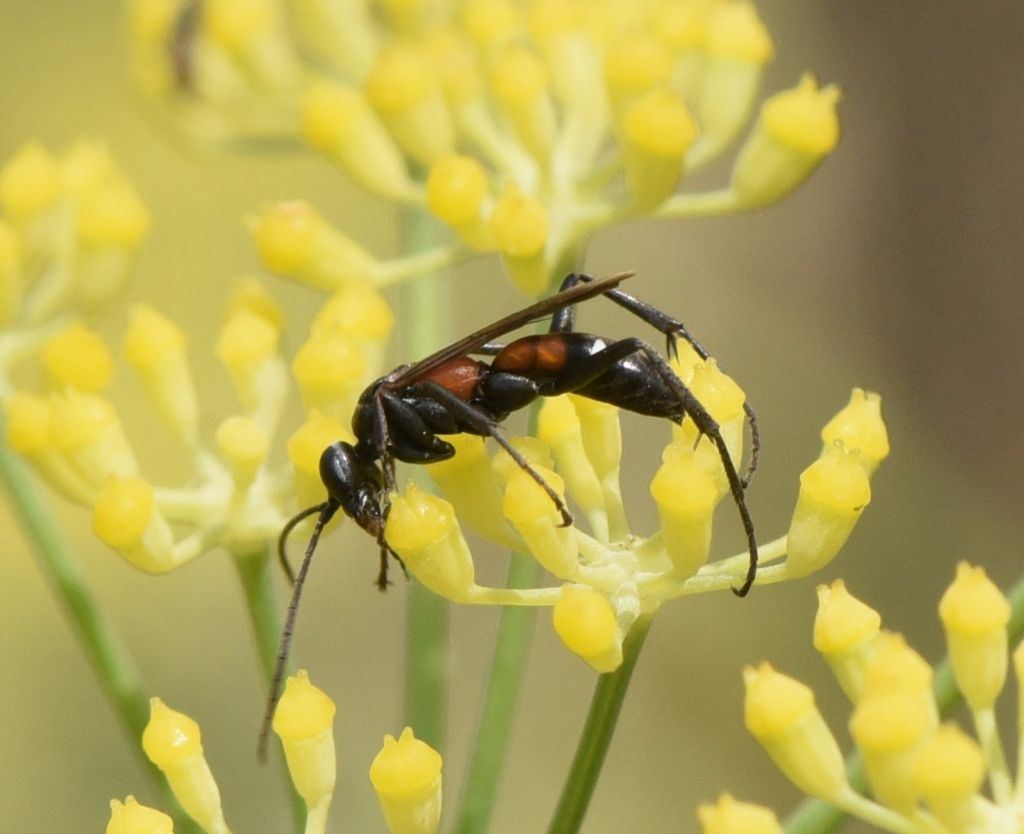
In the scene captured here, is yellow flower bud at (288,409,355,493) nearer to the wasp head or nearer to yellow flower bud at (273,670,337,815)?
the wasp head

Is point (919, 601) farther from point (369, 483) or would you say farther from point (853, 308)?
point (369, 483)

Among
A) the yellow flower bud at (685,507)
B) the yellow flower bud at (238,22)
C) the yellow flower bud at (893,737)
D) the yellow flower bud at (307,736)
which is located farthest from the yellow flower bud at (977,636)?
the yellow flower bud at (238,22)

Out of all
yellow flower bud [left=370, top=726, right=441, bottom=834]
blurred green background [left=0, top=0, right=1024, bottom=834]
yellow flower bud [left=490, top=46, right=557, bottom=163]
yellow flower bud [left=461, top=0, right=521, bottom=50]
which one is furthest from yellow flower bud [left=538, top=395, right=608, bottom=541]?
blurred green background [left=0, top=0, right=1024, bottom=834]

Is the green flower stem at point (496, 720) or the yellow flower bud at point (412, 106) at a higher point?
the yellow flower bud at point (412, 106)

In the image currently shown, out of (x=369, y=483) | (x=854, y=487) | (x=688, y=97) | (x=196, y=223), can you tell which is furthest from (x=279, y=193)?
(x=854, y=487)

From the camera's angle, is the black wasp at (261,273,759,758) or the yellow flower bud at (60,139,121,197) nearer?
the black wasp at (261,273,759,758)

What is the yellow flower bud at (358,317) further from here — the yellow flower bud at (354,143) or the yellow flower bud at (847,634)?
the yellow flower bud at (847,634)
